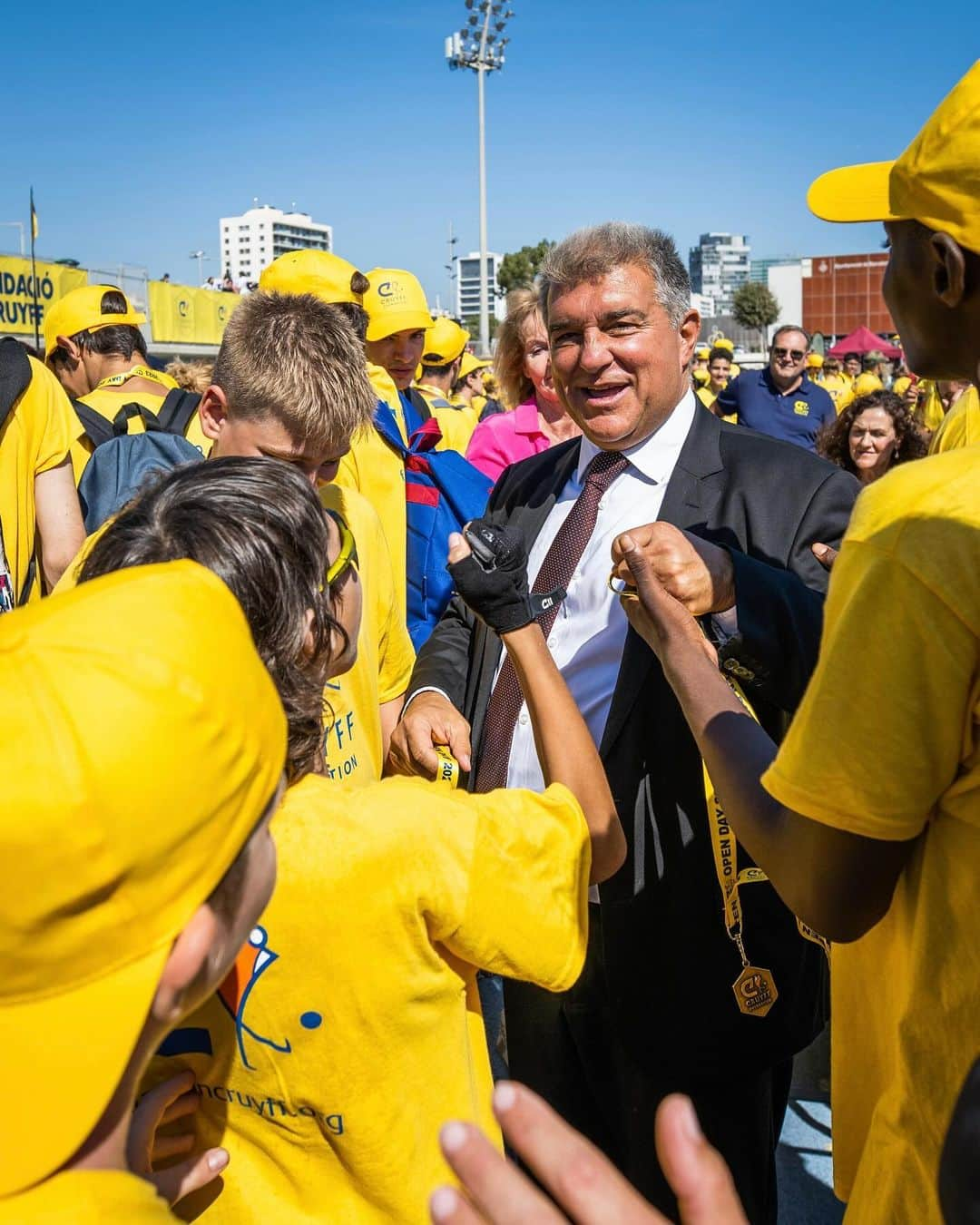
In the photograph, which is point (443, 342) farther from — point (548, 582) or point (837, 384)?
point (837, 384)

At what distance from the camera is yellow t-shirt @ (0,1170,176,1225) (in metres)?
0.84

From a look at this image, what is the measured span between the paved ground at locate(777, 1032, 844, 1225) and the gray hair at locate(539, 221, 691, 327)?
7.79 ft

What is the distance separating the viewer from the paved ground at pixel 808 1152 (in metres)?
2.86

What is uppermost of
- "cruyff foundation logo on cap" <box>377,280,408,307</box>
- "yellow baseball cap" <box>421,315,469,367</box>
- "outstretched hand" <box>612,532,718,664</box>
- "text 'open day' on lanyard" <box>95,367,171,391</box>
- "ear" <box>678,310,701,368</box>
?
"yellow baseball cap" <box>421,315,469,367</box>

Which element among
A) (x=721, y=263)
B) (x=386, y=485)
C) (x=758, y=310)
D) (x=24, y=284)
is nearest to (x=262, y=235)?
(x=721, y=263)

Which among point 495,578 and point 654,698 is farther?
point 654,698

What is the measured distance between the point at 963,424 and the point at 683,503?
3.51 feet

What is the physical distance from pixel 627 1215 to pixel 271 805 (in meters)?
0.46

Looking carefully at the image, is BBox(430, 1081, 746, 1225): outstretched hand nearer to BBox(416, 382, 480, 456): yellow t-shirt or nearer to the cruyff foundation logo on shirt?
the cruyff foundation logo on shirt

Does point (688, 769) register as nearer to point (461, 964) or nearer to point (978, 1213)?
point (461, 964)

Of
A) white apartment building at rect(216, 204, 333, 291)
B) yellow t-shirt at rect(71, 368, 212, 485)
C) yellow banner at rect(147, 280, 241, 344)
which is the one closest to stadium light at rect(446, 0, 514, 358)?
yellow banner at rect(147, 280, 241, 344)

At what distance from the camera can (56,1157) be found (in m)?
0.85

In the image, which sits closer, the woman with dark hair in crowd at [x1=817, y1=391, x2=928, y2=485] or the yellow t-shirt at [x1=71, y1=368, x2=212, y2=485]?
the yellow t-shirt at [x1=71, y1=368, x2=212, y2=485]

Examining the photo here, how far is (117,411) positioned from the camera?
4.37 meters
